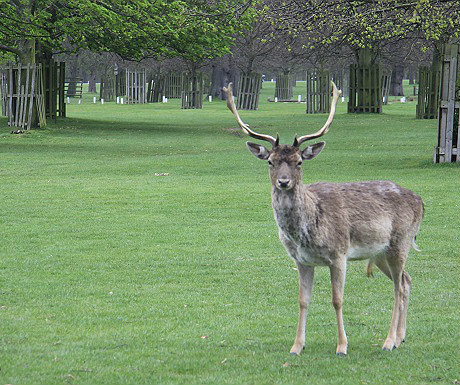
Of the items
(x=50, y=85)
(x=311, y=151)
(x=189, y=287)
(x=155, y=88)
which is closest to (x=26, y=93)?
(x=50, y=85)

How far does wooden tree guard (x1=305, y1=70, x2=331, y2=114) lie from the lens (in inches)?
1757

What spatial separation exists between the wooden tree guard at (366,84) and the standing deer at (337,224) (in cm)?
3355

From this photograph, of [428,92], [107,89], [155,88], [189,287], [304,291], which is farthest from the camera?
[107,89]

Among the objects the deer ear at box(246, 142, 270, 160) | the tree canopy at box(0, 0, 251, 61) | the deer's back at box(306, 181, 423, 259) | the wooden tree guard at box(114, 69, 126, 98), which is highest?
the tree canopy at box(0, 0, 251, 61)

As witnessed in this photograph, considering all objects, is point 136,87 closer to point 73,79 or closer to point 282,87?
point 73,79

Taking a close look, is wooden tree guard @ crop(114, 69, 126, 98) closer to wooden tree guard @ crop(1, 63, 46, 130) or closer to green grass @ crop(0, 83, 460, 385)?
wooden tree guard @ crop(1, 63, 46, 130)

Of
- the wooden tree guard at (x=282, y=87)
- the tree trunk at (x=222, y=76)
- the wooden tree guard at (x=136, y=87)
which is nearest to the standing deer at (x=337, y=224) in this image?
the wooden tree guard at (x=136, y=87)

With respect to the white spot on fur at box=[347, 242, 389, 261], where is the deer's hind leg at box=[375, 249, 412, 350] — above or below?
below

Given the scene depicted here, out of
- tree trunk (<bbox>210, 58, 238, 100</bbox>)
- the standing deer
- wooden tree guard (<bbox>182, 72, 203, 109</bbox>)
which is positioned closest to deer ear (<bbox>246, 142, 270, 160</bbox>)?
the standing deer

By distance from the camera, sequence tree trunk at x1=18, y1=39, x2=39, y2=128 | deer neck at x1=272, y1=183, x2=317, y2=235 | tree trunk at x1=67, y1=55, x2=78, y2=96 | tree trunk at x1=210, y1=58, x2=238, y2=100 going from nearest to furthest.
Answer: deer neck at x1=272, y1=183, x2=317, y2=235 < tree trunk at x1=18, y1=39, x2=39, y2=128 < tree trunk at x1=210, y1=58, x2=238, y2=100 < tree trunk at x1=67, y1=55, x2=78, y2=96

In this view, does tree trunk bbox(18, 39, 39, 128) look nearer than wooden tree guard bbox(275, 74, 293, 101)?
Yes

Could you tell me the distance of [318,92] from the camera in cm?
4609

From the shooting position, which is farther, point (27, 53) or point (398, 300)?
point (27, 53)

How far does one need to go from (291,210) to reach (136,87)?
58780 mm
